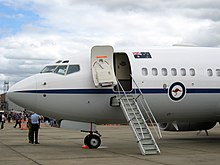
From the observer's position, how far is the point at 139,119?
1611 centimetres

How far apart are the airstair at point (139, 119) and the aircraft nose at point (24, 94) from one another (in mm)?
3550

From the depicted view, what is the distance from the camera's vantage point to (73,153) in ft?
52.1

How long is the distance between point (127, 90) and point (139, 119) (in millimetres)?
2315

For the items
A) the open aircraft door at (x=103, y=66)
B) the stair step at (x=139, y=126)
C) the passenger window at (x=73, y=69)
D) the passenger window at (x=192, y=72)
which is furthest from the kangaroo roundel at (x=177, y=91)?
the passenger window at (x=73, y=69)

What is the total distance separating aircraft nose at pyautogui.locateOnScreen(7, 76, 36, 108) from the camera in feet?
53.3

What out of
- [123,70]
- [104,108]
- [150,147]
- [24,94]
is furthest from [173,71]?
[24,94]

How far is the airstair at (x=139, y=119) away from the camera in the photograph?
600 inches

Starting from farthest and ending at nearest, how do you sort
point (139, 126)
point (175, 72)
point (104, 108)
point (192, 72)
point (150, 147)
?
point (192, 72) < point (175, 72) < point (104, 108) < point (139, 126) < point (150, 147)

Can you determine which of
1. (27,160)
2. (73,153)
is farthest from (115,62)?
(27,160)

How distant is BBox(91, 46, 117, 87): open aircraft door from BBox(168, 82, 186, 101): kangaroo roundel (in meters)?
2.66

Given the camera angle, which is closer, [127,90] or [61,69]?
[61,69]

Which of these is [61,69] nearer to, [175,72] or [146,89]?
[146,89]

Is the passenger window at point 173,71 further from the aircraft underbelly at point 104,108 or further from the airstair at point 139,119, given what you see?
the airstair at point 139,119

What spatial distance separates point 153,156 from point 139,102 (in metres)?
3.05
